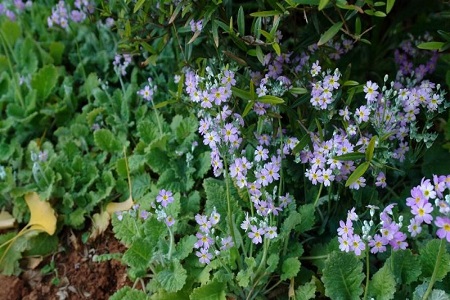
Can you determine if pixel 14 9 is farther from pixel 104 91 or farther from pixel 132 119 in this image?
pixel 132 119

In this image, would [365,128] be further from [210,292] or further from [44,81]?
[44,81]

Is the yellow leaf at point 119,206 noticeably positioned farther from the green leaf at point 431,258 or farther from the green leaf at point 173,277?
the green leaf at point 431,258

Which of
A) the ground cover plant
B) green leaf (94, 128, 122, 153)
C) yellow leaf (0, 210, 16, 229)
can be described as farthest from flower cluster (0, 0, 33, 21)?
yellow leaf (0, 210, 16, 229)

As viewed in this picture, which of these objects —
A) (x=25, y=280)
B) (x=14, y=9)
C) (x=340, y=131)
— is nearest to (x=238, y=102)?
(x=340, y=131)

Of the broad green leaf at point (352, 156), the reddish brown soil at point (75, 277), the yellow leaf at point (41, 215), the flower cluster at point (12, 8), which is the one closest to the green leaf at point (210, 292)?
the reddish brown soil at point (75, 277)

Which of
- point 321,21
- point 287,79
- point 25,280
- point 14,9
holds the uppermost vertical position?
point 321,21

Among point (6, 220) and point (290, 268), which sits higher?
point (290, 268)

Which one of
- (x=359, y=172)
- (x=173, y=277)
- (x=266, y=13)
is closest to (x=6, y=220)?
(x=173, y=277)
